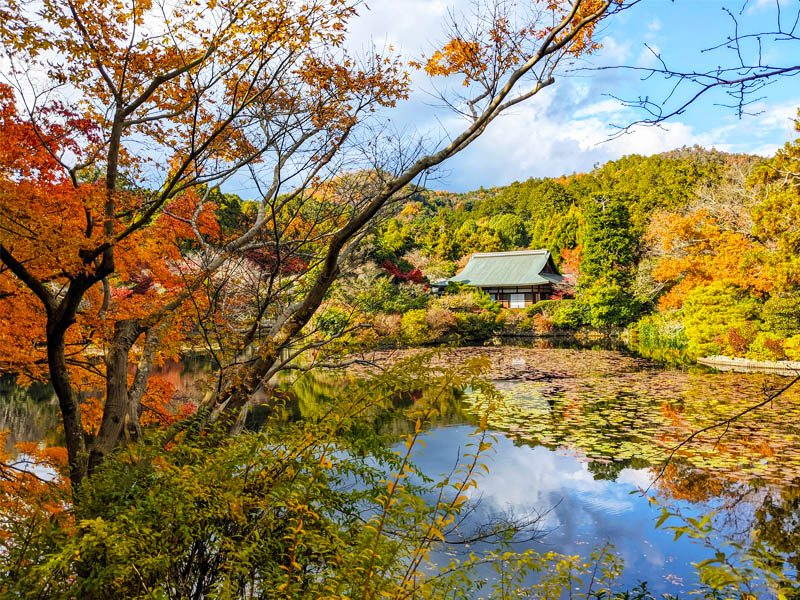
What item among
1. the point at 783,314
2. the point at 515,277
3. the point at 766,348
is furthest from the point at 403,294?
the point at 783,314

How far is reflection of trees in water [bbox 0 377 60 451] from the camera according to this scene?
26.5 feet

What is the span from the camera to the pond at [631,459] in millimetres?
4523

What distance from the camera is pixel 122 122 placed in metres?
2.98

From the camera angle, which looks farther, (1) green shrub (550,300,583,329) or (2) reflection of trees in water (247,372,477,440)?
(1) green shrub (550,300,583,329)

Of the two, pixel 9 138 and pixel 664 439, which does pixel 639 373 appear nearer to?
pixel 664 439

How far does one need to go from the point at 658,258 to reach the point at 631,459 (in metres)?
14.5

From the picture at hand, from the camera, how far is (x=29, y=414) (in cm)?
947

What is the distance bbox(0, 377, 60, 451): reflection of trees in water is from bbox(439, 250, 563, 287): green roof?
49.0ft

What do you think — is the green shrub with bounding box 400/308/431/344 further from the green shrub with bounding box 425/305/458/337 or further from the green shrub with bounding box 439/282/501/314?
the green shrub with bounding box 439/282/501/314

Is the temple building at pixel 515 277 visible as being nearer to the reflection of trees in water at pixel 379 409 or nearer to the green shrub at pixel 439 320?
the green shrub at pixel 439 320

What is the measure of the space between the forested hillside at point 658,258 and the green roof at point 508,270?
119cm

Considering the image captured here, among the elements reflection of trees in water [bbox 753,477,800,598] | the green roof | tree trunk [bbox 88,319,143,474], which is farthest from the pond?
the green roof

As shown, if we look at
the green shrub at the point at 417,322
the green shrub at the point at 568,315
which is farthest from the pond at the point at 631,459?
the green shrub at the point at 568,315

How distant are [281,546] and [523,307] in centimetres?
2252
